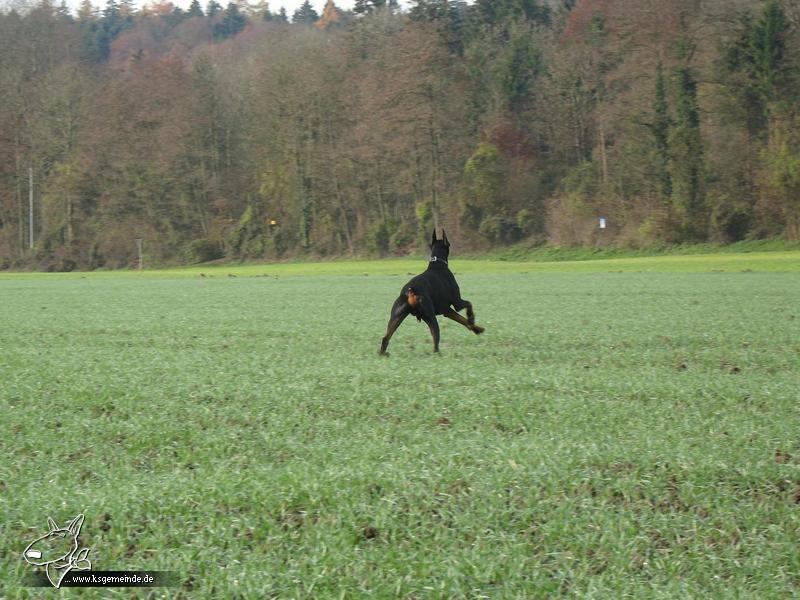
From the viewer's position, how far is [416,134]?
62.7 metres

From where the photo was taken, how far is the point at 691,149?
53969 mm

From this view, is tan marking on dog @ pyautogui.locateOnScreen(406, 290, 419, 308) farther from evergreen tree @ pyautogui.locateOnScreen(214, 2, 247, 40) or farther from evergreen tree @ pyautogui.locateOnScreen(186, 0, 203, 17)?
evergreen tree @ pyautogui.locateOnScreen(186, 0, 203, 17)

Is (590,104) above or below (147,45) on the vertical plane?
below

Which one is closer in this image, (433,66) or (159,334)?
(159,334)

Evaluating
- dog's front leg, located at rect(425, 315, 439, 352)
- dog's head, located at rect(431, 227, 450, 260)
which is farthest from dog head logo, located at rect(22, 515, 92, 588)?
Result: dog's head, located at rect(431, 227, 450, 260)

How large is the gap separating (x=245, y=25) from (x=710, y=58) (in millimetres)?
94461

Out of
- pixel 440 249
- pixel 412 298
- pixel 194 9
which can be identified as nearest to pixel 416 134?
pixel 440 249

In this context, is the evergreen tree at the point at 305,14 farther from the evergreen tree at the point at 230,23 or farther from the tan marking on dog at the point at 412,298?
the tan marking on dog at the point at 412,298

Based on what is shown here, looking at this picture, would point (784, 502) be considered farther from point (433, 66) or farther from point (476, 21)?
point (476, 21)

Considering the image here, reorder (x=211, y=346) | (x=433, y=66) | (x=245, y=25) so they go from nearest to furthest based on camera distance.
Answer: (x=211, y=346) → (x=433, y=66) → (x=245, y=25)

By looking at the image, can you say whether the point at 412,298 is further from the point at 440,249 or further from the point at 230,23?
the point at 230,23

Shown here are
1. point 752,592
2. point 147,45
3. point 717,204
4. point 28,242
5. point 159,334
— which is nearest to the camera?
point 752,592

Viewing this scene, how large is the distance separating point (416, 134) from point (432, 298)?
5227 centimetres

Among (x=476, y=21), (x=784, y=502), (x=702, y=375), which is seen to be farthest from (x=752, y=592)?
(x=476, y=21)
